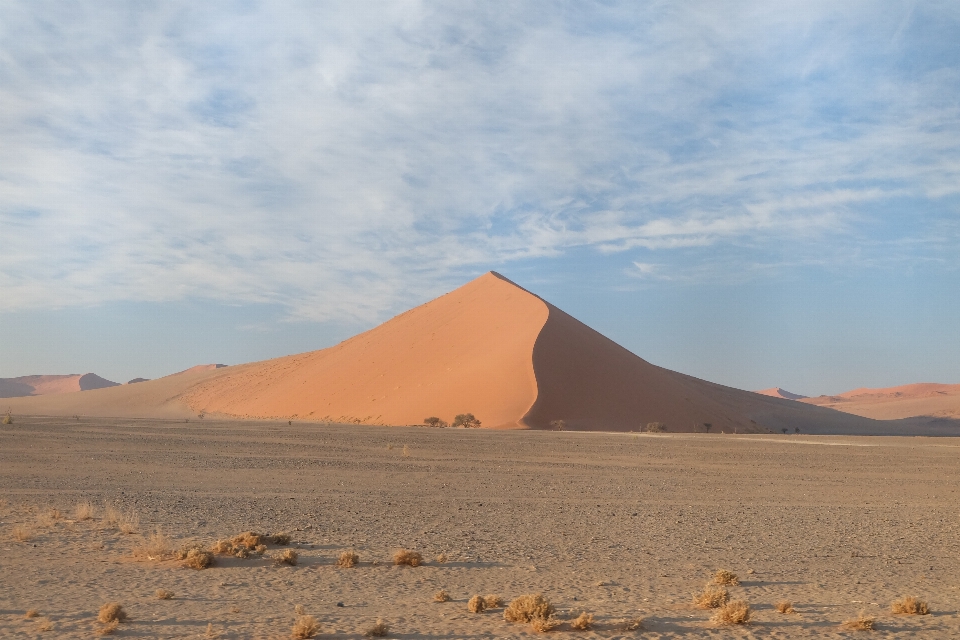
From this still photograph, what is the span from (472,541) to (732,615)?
4859 mm

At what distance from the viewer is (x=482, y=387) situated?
180 ft

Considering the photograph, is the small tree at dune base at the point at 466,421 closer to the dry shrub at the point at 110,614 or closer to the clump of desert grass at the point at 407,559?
the clump of desert grass at the point at 407,559

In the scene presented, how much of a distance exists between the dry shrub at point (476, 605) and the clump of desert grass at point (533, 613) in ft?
1.03

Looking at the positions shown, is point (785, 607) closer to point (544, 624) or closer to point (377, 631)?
point (544, 624)

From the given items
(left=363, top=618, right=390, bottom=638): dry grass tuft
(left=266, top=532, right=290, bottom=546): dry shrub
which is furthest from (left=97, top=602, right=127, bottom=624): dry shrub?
(left=266, top=532, right=290, bottom=546): dry shrub

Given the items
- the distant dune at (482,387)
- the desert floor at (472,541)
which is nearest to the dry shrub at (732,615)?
the desert floor at (472,541)

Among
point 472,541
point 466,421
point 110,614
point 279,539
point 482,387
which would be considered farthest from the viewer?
point 482,387

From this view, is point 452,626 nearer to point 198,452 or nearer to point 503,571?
point 503,571

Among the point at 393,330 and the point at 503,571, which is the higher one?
the point at 393,330

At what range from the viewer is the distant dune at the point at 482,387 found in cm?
5306

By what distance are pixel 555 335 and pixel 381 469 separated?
4050 cm

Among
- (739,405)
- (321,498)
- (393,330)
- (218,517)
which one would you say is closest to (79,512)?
(218,517)

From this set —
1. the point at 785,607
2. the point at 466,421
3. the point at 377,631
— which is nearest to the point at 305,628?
the point at 377,631

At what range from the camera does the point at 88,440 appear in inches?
1132
